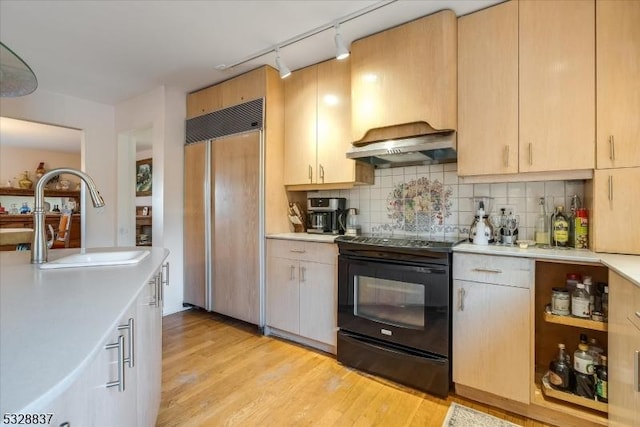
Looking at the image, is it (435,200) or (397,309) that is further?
(435,200)

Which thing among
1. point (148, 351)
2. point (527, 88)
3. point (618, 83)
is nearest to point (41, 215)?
point (148, 351)

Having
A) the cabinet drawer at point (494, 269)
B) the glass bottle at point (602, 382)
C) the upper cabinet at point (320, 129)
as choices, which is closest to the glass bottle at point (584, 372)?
the glass bottle at point (602, 382)

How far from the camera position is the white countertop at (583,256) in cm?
133

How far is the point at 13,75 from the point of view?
134cm

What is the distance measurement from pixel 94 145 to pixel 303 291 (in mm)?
3311

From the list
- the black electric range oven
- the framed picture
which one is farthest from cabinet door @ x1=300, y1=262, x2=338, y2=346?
the framed picture

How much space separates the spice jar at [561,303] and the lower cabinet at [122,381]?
6.86 feet

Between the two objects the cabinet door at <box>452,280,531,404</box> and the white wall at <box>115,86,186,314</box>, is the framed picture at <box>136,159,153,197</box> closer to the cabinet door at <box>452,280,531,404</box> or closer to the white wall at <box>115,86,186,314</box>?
the white wall at <box>115,86,186,314</box>

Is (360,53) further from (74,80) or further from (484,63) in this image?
(74,80)

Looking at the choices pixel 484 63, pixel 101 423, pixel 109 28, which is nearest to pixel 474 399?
pixel 101 423

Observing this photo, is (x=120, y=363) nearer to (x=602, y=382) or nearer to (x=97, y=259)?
Result: (x=97, y=259)

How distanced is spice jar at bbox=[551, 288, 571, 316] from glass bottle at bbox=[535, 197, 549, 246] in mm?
386

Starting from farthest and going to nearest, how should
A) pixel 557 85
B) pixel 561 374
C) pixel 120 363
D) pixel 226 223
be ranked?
pixel 226 223 → pixel 557 85 → pixel 561 374 → pixel 120 363

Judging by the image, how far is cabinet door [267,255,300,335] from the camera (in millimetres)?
2631
